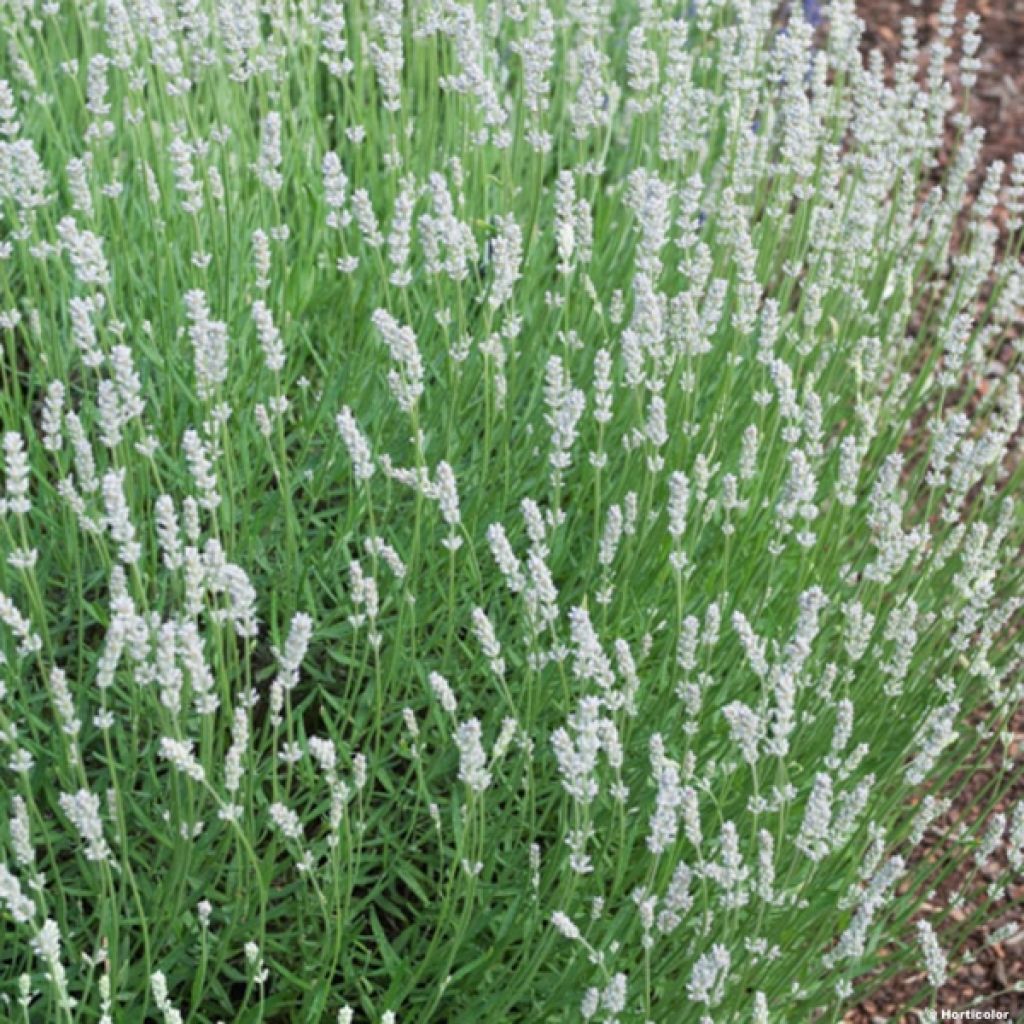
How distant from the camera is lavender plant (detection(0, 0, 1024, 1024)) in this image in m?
2.06

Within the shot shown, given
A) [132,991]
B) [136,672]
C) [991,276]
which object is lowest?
[991,276]

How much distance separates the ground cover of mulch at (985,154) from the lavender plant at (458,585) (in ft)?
0.37

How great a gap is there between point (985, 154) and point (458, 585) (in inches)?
179

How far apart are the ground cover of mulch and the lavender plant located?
11 cm

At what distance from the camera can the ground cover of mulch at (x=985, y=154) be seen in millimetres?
3410

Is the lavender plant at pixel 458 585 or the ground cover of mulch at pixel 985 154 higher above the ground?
the lavender plant at pixel 458 585

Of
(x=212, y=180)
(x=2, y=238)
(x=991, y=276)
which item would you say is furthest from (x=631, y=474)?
(x=991, y=276)

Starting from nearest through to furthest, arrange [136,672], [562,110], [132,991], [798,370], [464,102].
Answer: [136,672]
[132,991]
[798,370]
[464,102]
[562,110]

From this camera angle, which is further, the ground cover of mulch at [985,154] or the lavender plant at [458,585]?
the ground cover of mulch at [985,154]

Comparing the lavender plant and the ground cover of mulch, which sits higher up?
the lavender plant

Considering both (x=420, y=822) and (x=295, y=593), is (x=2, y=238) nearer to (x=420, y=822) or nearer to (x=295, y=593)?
(x=295, y=593)

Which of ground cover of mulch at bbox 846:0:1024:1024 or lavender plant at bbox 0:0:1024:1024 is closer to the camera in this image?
lavender plant at bbox 0:0:1024:1024

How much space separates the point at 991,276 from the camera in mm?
5867

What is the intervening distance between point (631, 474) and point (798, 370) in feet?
1.96
